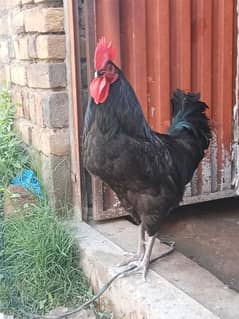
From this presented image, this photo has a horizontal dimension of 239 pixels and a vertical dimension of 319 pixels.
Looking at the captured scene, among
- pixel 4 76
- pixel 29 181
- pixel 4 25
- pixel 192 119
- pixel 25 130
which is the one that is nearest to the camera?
pixel 192 119

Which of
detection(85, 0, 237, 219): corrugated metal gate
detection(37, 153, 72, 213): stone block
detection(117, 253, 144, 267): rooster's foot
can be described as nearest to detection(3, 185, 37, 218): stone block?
detection(37, 153, 72, 213): stone block

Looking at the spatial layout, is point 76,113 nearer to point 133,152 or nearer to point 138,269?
point 133,152

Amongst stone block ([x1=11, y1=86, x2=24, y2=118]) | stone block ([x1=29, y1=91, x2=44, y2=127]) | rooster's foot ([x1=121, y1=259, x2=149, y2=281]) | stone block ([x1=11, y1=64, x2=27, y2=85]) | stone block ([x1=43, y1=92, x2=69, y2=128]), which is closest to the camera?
rooster's foot ([x1=121, y1=259, x2=149, y2=281])

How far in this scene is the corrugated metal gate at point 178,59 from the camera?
13.0 feet

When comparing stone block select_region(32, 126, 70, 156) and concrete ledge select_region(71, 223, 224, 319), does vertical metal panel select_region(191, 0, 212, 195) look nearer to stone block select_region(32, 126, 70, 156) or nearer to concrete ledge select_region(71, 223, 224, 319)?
stone block select_region(32, 126, 70, 156)

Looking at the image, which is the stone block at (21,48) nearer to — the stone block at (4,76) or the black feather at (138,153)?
the stone block at (4,76)

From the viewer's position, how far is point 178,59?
4270 millimetres

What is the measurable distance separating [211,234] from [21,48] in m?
2.38

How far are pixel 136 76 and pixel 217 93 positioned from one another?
2.74 feet

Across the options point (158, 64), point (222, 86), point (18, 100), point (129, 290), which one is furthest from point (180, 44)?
point (129, 290)

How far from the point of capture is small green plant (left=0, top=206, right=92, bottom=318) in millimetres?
3533

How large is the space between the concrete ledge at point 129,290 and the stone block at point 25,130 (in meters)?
1.07

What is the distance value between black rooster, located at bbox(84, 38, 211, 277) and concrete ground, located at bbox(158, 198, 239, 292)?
57 centimetres

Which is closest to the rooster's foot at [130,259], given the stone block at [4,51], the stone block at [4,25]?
the stone block at [4,51]
